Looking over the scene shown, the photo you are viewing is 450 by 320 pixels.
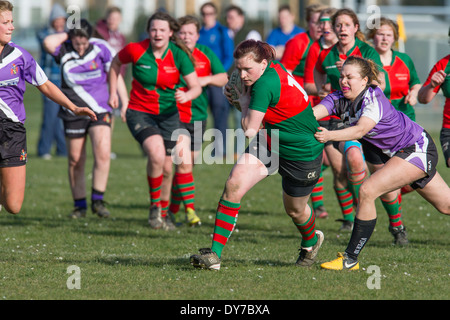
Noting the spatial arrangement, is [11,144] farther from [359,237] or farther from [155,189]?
[359,237]

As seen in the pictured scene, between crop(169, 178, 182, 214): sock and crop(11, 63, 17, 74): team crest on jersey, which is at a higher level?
crop(11, 63, 17, 74): team crest on jersey

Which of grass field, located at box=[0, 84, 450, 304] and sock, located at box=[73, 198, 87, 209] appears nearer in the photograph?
grass field, located at box=[0, 84, 450, 304]

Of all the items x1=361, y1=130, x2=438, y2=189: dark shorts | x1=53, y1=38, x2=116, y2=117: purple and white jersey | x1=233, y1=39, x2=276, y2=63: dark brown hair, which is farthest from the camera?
x1=53, y1=38, x2=116, y2=117: purple and white jersey

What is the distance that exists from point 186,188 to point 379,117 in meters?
3.64

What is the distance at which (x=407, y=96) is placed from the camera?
855cm

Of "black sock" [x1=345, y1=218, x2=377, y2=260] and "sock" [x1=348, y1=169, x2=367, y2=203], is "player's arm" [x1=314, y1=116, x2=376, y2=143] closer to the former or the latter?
"black sock" [x1=345, y1=218, x2=377, y2=260]

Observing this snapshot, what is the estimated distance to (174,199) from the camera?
972cm

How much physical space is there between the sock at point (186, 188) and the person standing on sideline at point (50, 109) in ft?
19.6

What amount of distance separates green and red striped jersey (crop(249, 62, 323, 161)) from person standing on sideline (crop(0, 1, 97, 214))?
180cm

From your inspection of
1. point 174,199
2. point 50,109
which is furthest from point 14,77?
point 50,109

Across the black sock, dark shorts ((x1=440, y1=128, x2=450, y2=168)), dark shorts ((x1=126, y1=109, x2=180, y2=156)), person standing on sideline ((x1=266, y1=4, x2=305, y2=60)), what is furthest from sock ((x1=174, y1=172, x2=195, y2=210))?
person standing on sideline ((x1=266, y1=4, x2=305, y2=60))

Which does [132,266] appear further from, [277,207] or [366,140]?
[277,207]

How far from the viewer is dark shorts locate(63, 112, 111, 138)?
971 cm

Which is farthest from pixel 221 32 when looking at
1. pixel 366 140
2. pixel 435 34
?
pixel 435 34
